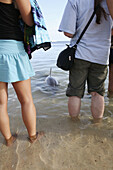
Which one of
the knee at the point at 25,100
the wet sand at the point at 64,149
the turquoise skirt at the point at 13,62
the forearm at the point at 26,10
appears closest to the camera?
the forearm at the point at 26,10

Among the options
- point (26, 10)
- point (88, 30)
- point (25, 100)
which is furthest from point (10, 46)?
point (88, 30)

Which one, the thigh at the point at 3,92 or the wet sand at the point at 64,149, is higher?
the thigh at the point at 3,92

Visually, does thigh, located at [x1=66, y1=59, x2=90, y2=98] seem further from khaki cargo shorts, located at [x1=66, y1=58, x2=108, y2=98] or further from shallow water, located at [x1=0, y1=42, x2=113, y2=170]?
shallow water, located at [x1=0, y1=42, x2=113, y2=170]

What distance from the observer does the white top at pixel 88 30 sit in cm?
172

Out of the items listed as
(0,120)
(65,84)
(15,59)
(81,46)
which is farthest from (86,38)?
(65,84)

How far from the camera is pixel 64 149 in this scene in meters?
1.77

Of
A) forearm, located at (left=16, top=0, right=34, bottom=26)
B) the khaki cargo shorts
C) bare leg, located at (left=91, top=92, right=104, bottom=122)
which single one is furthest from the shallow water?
forearm, located at (left=16, top=0, right=34, bottom=26)

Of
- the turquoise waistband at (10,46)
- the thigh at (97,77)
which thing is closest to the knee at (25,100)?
the turquoise waistband at (10,46)

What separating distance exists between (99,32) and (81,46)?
268 mm

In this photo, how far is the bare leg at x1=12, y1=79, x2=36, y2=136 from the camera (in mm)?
1612

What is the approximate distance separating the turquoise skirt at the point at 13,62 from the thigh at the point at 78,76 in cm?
69

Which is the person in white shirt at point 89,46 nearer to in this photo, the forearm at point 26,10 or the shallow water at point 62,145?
the shallow water at point 62,145

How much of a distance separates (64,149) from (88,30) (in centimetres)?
146

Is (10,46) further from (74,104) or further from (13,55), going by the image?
(74,104)
